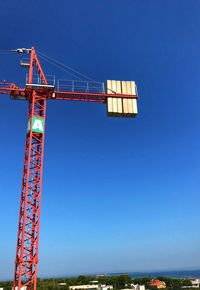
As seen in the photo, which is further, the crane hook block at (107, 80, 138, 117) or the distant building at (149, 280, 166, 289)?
the distant building at (149, 280, 166, 289)

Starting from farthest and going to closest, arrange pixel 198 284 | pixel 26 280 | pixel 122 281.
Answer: pixel 198 284 → pixel 122 281 → pixel 26 280

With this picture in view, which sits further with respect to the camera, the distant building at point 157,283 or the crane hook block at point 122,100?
the distant building at point 157,283

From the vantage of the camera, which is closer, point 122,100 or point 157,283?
point 122,100

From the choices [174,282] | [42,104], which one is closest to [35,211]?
[42,104]

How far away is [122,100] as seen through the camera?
3388cm

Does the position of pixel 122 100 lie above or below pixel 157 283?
above

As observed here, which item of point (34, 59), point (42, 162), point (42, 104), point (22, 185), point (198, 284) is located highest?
point (34, 59)

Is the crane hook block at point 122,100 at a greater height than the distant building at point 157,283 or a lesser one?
greater

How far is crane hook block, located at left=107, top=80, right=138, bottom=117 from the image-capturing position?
33.1 meters

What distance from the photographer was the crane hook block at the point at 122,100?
33.1 m

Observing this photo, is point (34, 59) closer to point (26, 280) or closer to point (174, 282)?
point (26, 280)

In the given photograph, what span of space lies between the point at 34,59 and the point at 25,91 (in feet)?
12.8

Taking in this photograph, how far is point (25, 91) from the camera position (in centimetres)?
3288

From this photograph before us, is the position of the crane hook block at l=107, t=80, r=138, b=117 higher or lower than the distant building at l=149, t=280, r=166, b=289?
higher
